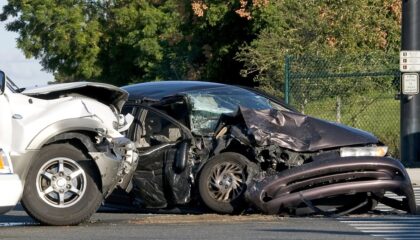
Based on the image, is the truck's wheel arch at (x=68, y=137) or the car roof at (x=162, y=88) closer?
the truck's wheel arch at (x=68, y=137)

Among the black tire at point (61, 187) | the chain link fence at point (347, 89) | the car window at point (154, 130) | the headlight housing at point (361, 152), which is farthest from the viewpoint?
the chain link fence at point (347, 89)

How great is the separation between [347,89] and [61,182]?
10.5 m

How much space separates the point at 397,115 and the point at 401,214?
9226 mm

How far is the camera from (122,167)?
10.8 metres

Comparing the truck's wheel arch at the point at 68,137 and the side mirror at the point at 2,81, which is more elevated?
the side mirror at the point at 2,81

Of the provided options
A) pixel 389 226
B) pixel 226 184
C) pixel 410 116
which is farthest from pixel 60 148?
pixel 410 116

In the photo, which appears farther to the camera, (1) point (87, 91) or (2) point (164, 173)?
(2) point (164, 173)

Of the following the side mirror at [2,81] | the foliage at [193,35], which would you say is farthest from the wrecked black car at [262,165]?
the foliage at [193,35]

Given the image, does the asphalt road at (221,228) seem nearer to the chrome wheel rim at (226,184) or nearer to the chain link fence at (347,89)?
the chrome wheel rim at (226,184)

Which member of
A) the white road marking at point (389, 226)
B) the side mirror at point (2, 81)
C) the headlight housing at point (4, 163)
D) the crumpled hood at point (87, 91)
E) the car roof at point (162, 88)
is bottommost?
the white road marking at point (389, 226)

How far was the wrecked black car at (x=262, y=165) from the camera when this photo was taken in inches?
445

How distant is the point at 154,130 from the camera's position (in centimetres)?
1230

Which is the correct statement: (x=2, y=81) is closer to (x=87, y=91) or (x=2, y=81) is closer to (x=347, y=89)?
(x=87, y=91)

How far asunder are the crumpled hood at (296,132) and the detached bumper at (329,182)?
420 mm
